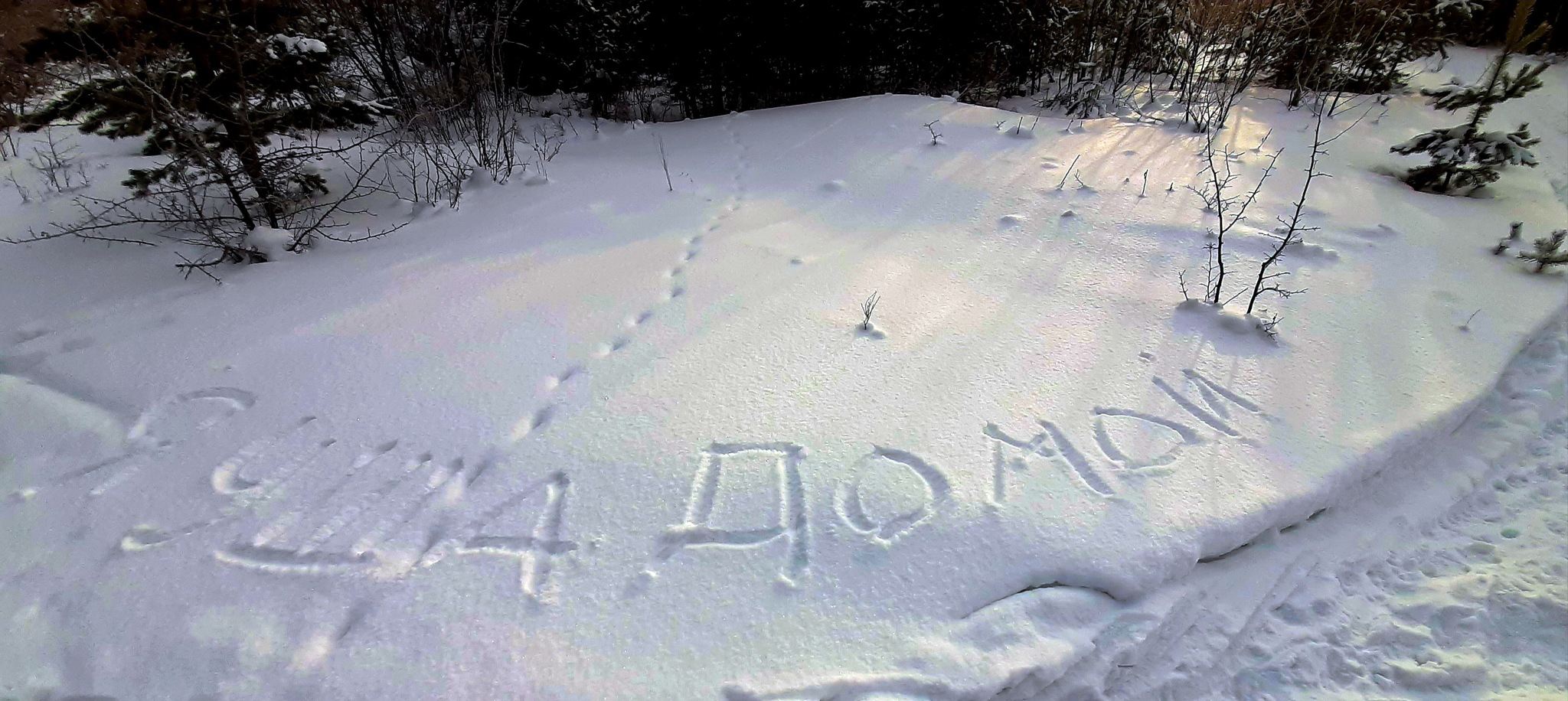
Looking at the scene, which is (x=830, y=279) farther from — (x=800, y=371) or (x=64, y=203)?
(x=64, y=203)

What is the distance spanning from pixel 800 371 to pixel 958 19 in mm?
4386

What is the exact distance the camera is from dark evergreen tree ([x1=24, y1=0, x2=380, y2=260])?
274cm

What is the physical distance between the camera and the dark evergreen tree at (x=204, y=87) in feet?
8.98

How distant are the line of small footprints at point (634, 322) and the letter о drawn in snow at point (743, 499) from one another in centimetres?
60

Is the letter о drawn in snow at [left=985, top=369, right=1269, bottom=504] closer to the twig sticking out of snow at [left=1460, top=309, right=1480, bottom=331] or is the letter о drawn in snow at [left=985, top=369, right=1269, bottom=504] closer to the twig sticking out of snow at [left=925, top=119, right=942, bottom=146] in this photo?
the twig sticking out of snow at [left=1460, top=309, right=1480, bottom=331]

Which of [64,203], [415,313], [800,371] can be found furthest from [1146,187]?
[64,203]

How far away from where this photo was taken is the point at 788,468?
6.46 feet

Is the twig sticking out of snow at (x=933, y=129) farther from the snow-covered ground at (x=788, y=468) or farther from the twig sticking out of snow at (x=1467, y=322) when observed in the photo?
the twig sticking out of snow at (x=1467, y=322)

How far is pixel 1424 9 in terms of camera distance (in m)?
5.44

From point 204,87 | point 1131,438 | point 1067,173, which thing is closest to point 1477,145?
point 1067,173

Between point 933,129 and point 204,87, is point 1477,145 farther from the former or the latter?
point 204,87

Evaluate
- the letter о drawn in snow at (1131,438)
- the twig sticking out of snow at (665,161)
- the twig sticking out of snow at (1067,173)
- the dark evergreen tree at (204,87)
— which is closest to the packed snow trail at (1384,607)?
the letter о drawn in snow at (1131,438)

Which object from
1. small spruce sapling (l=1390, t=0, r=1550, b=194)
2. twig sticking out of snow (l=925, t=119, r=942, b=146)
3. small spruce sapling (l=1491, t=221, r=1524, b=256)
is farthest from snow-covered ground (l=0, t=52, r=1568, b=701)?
twig sticking out of snow (l=925, t=119, r=942, b=146)

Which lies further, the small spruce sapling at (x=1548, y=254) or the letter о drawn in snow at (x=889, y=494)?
the small spruce sapling at (x=1548, y=254)
